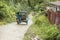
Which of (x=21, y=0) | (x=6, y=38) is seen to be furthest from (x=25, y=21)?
(x=21, y=0)

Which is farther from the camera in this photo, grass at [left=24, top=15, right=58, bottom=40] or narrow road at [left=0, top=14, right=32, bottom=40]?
narrow road at [left=0, top=14, right=32, bottom=40]

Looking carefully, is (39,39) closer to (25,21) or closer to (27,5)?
(25,21)

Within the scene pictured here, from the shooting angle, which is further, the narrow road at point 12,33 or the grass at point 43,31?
the narrow road at point 12,33

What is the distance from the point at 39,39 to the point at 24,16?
1361 cm

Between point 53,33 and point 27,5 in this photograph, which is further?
point 27,5

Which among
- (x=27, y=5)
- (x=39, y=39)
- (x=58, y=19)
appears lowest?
(x=27, y=5)

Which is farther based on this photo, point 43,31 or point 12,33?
point 12,33

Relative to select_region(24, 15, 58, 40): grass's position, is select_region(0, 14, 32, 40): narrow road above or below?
below

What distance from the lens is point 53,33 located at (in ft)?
43.1

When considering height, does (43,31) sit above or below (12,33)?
above

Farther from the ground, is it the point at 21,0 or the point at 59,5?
the point at 59,5

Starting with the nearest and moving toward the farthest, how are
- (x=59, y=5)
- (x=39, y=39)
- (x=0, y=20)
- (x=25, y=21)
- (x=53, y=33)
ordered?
(x=53, y=33)
(x=39, y=39)
(x=59, y=5)
(x=25, y=21)
(x=0, y=20)

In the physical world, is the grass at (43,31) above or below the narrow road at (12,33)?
above

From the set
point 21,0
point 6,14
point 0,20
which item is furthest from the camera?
point 21,0
